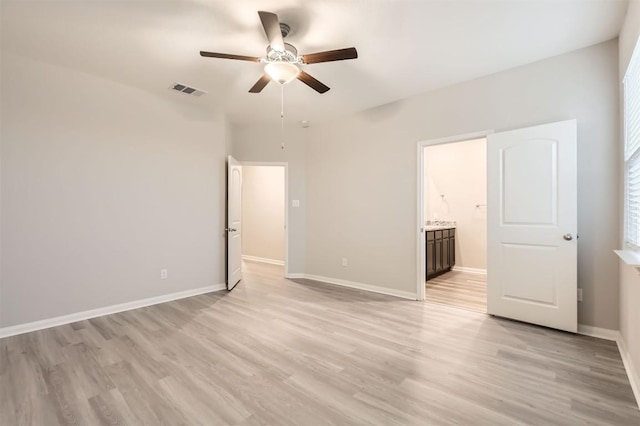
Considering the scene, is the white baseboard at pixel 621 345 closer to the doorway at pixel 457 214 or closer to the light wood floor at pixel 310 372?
the light wood floor at pixel 310 372

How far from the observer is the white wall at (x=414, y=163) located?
274 centimetres

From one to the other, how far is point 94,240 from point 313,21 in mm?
3244

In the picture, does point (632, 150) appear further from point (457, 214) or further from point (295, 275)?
point (295, 275)

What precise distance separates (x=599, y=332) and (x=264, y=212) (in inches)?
234

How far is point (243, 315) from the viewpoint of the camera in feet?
11.1

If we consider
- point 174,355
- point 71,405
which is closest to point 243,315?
point 174,355

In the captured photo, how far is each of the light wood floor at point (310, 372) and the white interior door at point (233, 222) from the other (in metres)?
1.23

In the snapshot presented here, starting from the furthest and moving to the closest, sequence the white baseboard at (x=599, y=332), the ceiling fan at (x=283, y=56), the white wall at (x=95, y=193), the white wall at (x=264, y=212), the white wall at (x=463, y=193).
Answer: the white wall at (x=264, y=212)
the white wall at (x=463, y=193)
the white wall at (x=95, y=193)
the white baseboard at (x=599, y=332)
the ceiling fan at (x=283, y=56)

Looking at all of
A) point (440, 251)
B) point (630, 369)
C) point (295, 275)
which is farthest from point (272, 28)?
point (440, 251)

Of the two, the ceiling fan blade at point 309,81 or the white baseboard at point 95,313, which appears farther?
the white baseboard at point 95,313

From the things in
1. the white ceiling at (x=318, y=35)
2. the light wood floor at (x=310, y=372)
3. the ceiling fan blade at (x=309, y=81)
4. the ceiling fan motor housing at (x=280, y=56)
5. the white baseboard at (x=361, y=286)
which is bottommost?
the light wood floor at (x=310, y=372)

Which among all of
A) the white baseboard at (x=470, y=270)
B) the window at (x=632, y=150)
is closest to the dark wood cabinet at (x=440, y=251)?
the white baseboard at (x=470, y=270)

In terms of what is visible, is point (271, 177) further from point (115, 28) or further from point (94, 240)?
point (115, 28)

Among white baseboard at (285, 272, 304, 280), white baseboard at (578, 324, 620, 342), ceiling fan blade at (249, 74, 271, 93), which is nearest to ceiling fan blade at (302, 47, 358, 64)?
ceiling fan blade at (249, 74, 271, 93)
